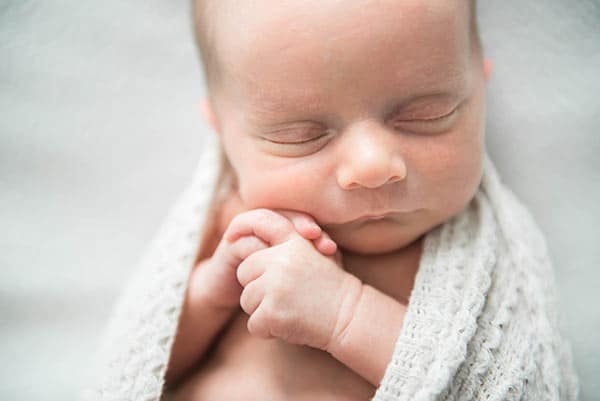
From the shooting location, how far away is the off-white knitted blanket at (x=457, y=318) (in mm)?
932

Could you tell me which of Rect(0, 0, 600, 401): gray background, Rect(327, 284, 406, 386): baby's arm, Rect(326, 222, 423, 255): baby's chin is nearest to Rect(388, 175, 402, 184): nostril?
Rect(326, 222, 423, 255): baby's chin

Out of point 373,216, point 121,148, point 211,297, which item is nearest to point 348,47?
point 373,216

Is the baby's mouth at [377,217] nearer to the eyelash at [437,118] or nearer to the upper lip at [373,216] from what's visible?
the upper lip at [373,216]

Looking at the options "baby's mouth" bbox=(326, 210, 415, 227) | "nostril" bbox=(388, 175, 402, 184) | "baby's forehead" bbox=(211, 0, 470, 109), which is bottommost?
"baby's mouth" bbox=(326, 210, 415, 227)

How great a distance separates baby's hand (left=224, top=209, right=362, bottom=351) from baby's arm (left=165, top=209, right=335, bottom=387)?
1.1 inches

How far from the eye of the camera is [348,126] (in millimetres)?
917

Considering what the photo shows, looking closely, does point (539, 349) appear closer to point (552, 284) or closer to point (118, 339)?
point (552, 284)

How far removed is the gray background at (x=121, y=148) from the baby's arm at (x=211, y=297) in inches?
13.9

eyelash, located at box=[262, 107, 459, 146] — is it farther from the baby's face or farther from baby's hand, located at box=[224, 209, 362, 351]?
baby's hand, located at box=[224, 209, 362, 351]

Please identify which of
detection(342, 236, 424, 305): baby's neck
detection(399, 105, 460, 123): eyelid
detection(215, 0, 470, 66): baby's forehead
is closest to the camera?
detection(215, 0, 470, 66): baby's forehead

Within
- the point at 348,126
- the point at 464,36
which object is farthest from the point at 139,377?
the point at 464,36

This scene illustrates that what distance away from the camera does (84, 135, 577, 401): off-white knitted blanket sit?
932mm

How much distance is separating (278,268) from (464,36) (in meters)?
0.48

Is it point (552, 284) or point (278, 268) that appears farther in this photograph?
point (552, 284)
